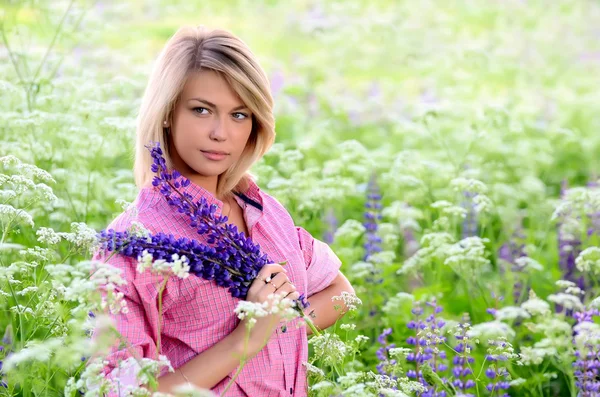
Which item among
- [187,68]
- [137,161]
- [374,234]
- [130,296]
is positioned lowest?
[374,234]

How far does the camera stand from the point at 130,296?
2.27 m

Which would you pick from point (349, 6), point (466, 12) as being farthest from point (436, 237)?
point (466, 12)

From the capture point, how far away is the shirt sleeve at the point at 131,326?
85.9 inches

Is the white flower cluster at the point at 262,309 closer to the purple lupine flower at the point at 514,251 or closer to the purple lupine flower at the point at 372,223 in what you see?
the purple lupine flower at the point at 372,223

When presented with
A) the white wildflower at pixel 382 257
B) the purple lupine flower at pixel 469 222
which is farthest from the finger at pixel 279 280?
the purple lupine flower at pixel 469 222

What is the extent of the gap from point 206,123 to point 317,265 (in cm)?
68

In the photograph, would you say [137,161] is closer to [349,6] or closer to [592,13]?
[349,6]

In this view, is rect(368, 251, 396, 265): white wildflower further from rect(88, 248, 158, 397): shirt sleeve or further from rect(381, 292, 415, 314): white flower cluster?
rect(88, 248, 158, 397): shirt sleeve

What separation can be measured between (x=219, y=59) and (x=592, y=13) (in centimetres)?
929

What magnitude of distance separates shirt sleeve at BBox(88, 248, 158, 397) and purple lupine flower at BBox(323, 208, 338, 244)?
7.55 feet

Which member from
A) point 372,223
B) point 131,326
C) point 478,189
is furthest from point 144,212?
point 372,223

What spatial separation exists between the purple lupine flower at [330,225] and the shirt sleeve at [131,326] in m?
2.30

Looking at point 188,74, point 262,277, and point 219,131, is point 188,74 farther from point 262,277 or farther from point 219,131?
point 262,277

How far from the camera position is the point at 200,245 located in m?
2.23
